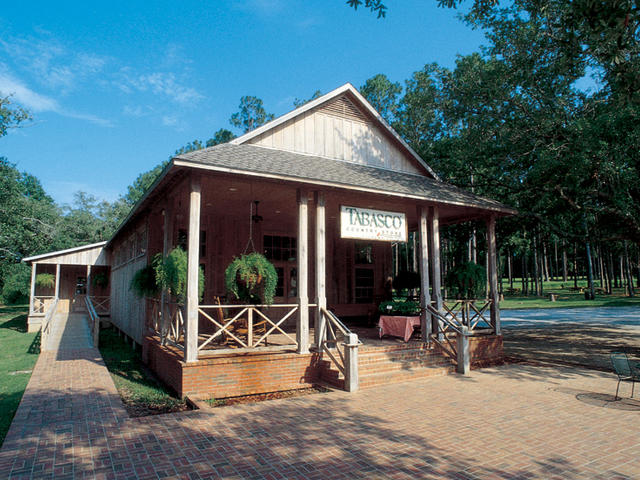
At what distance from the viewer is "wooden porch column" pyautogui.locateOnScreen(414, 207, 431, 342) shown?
990cm

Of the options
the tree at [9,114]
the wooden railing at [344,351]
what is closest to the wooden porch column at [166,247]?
the wooden railing at [344,351]

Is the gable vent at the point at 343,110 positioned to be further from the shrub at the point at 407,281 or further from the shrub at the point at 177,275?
the shrub at the point at 407,281

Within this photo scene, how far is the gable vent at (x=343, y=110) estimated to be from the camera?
37.6ft

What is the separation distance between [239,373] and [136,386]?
253 centimetres

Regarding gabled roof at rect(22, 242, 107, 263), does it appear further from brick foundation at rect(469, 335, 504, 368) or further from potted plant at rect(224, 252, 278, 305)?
brick foundation at rect(469, 335, 504, 368)

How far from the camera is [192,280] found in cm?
732

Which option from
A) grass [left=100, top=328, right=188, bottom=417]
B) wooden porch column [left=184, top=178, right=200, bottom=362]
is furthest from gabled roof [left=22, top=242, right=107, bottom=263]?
wooden porch column [left=184, top=178, right=200, bottom=362]

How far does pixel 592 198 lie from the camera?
42.3 feet

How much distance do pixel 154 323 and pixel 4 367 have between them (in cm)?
351

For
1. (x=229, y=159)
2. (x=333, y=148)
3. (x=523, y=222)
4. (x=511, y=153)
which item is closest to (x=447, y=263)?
(x=523, y=222)

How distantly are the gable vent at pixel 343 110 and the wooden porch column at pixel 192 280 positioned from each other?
531cm

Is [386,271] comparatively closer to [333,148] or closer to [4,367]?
[333,148]

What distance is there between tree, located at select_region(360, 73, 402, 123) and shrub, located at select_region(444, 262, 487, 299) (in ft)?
79.5

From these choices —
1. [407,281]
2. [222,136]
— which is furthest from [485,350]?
[222,136]
